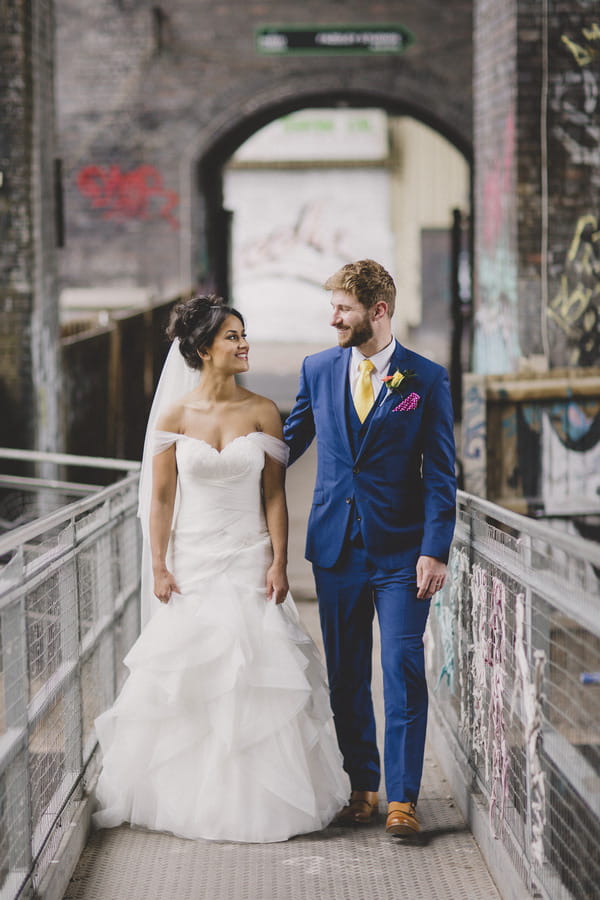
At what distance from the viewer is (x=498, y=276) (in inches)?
348

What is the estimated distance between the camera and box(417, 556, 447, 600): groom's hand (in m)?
3.92

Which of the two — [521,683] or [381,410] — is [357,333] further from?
[521,683]

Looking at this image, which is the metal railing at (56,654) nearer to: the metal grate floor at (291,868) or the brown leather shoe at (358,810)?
the metal grate floor at (291,868)

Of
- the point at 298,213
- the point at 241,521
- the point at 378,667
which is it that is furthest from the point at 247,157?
the point at 241,521

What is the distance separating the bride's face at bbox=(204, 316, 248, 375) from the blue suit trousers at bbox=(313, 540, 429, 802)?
747 millimetres

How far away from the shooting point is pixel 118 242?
17203mm

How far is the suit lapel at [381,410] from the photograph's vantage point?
3984 mm

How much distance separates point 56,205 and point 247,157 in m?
23.9

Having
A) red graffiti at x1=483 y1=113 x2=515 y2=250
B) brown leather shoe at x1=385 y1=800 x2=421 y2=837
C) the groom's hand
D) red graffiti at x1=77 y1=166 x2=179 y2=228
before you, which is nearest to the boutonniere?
the groom's hand

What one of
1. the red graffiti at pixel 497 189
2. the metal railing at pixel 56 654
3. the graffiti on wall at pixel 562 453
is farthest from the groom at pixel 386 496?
the red graffiti at pixel 497 189

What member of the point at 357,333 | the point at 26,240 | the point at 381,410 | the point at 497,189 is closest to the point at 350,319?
the point at 357,333

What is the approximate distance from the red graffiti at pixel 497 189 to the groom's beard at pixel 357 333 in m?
4.86

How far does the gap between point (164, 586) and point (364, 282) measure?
1.24 m

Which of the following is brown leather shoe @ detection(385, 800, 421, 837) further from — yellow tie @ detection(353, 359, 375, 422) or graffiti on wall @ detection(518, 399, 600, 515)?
graffiti on wall @ detection(518, 399, 600, 515)
